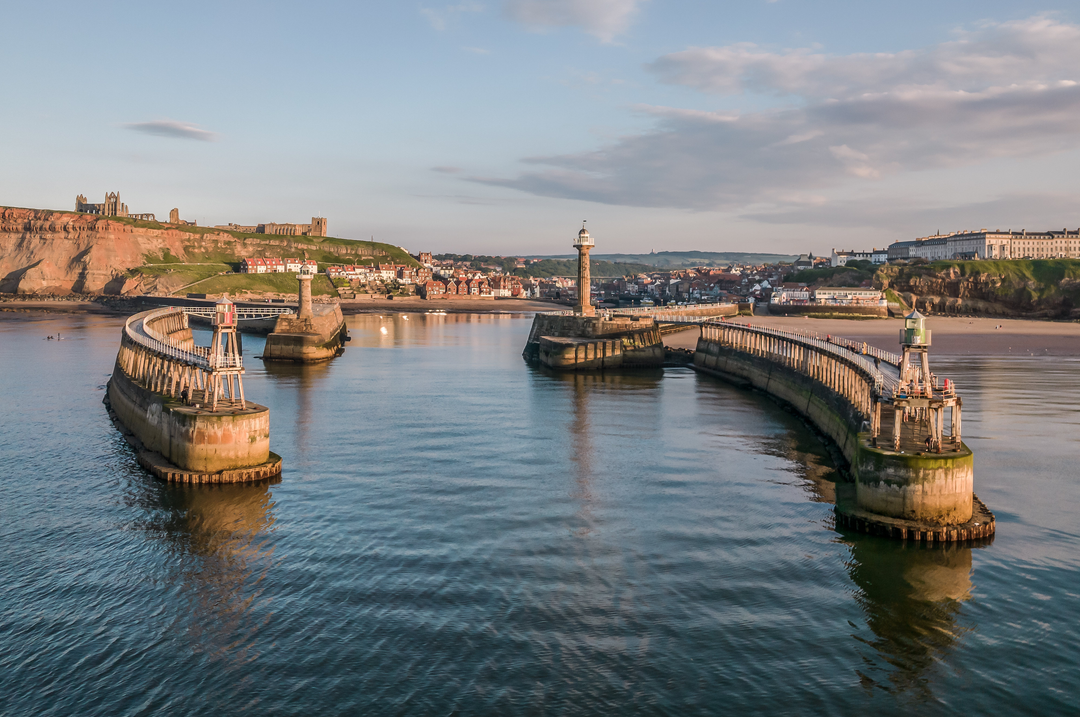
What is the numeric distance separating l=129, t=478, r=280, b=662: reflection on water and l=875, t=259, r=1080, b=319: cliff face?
173 m

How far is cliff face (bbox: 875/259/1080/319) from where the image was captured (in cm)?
16725

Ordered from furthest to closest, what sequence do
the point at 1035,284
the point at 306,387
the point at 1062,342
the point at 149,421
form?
the point at 1035,284 < the point at 1062,342 < the point at 306,387 < the point at 149,421

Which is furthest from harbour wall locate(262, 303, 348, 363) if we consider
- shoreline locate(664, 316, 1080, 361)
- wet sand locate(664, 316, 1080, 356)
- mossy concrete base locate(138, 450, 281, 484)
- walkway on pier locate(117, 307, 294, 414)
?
mossy concrete base locate(138, 450, 281, 484)

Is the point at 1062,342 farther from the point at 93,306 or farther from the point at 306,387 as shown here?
the point at 93,306

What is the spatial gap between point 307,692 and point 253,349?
316 feet

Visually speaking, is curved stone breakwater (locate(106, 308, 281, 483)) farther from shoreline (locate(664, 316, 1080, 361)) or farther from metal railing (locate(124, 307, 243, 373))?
shoreline (locate(664, 316, 1080, 361))

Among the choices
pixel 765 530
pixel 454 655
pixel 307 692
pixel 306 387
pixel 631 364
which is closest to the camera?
pixel 307 692

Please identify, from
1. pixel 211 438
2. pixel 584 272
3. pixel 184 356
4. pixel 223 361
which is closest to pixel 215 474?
pixel 211 438

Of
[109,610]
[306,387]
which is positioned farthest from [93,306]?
[109,610]

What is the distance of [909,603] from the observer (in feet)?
72.1

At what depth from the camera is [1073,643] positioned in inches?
760

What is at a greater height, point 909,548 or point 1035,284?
point 1035,284

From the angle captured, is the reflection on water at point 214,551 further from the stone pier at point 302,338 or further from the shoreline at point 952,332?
the shoreline at point 952,332

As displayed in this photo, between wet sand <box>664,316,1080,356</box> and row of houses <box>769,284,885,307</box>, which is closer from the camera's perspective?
wet sand <box>664,316,1080,356</box>
